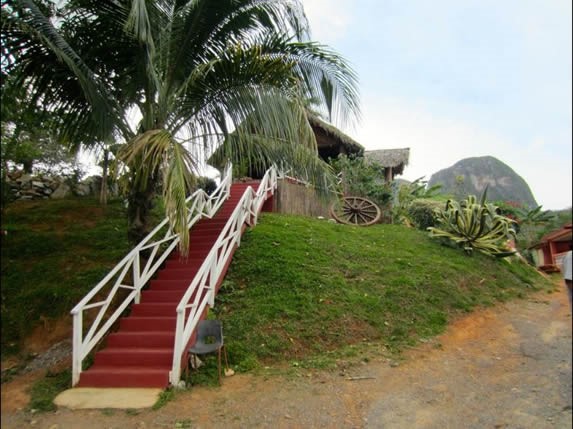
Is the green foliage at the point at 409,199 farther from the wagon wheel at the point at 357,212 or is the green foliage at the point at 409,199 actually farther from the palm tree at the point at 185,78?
the palm tree at the point at 185,78

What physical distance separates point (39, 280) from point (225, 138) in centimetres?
410

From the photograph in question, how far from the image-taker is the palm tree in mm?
5559

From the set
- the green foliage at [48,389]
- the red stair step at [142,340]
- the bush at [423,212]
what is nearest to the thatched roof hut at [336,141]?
the bush at [423,212]

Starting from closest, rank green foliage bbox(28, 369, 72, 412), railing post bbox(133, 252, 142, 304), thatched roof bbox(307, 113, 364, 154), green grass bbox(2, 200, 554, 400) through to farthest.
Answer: green foliage bbox(28, 369, 72, 412) → green grass bbox(2, 200, 554, 400) → railing post bbox(133, 252, 142, 304) → thatched roof bbox(307, 113, 364, 154)

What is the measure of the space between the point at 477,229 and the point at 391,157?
8111 mm

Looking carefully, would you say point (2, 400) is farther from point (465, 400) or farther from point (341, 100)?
point (341, 100)

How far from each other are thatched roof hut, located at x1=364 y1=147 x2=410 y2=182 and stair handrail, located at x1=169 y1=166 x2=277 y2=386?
723 cm

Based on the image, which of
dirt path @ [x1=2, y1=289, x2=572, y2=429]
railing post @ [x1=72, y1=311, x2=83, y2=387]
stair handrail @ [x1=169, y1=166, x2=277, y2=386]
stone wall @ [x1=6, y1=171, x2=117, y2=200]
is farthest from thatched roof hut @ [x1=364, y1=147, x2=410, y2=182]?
railing post @ [x1=72, y1=311, x2=83, y2=387]

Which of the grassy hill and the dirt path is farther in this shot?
the grassy hill

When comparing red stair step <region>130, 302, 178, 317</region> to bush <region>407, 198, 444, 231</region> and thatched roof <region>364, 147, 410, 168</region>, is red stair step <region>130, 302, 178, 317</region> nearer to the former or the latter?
bush <region>407, 198, 444, 231</region>

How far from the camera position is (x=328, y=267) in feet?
25.0

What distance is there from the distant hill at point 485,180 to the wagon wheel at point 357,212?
4.18 meters

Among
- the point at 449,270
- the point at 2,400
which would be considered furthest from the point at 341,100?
the point at 2,400

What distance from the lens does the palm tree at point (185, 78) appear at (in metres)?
5.56
